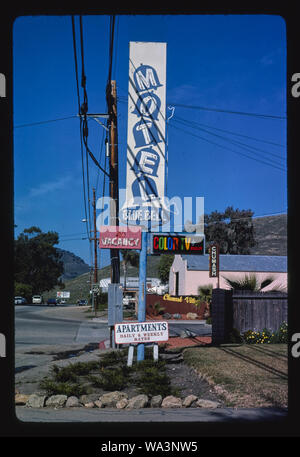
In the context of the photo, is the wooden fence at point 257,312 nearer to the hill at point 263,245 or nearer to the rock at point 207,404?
the rock at point 207,404

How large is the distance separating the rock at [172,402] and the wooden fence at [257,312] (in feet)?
28.0

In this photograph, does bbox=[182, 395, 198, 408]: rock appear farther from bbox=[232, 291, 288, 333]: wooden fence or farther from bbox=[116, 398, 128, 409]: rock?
bbox=[232, 291, 288, 333]: wooden fence

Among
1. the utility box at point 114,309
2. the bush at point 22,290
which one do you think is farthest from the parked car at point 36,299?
the utility box at point 114,309

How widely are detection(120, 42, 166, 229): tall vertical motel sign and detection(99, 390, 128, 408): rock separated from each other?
4.54 meters

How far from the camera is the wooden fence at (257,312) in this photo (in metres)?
15.9

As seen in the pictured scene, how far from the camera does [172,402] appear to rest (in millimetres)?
7531

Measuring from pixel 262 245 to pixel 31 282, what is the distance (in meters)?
37.2

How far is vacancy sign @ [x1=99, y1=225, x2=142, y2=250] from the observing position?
459 inches

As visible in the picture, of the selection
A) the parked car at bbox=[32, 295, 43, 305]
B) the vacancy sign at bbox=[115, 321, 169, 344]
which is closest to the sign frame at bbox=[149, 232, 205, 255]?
the vacancy sign at bbox=[115, 321, 169, 344]

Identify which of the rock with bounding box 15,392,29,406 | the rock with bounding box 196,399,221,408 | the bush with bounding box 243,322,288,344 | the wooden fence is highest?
the wooden fence

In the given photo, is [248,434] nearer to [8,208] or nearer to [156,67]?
[8,208]

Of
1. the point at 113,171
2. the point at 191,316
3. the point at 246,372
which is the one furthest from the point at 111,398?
the point at 191,316
